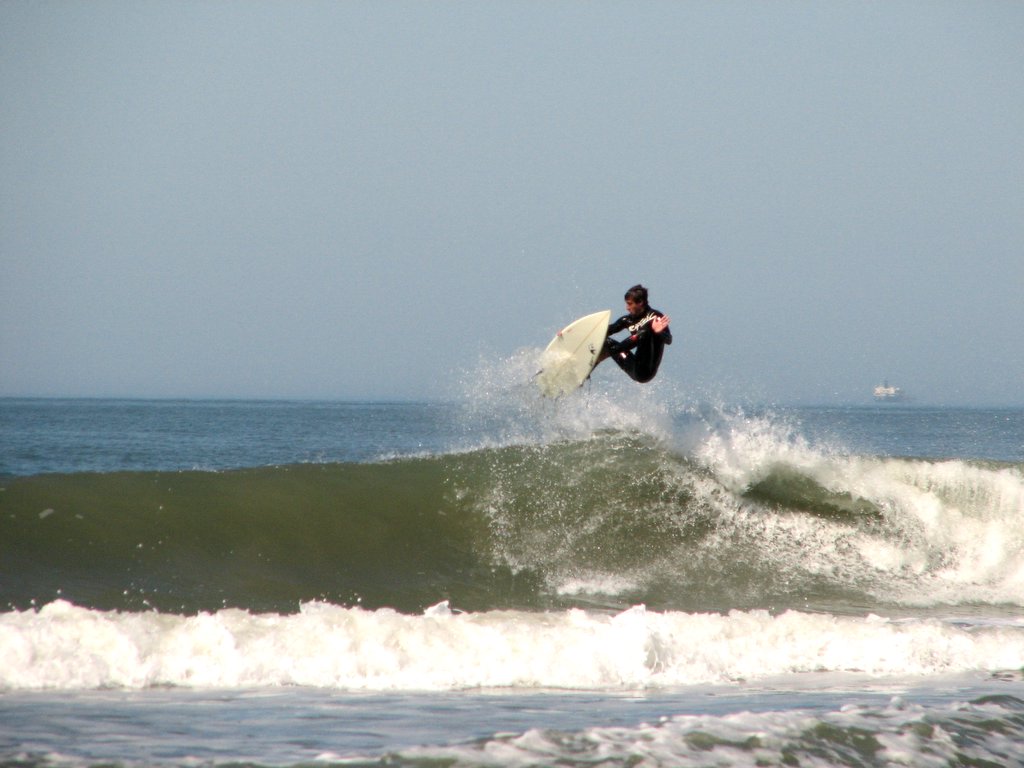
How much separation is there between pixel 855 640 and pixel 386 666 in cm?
A: 327

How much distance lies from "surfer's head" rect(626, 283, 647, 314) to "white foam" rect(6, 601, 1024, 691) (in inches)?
171

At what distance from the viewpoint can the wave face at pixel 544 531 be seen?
8180mm

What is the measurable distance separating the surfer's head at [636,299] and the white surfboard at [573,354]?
1.37 ft

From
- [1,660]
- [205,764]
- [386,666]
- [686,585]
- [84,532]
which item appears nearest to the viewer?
[205,764]

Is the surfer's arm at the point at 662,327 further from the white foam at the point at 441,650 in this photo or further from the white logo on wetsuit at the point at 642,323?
the white foam at the point at 441,650

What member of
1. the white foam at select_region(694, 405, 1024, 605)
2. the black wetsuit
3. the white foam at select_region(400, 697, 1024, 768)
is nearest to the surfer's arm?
the black wetsuit

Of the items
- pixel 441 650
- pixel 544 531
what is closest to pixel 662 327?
pixel 544 531

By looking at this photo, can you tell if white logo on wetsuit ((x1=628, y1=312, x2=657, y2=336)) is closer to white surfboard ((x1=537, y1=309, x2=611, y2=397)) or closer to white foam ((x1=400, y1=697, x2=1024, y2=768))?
white surfboard ((x1=537, y1=309, x2=611, y2=397))

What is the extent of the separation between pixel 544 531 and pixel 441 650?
4000 mm

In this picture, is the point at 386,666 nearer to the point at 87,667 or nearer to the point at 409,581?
the point at 87,667

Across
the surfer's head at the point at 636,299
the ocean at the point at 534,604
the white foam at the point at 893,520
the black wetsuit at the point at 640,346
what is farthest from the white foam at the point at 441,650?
the surfer's head at the point at 636,299

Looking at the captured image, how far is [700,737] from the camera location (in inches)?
174

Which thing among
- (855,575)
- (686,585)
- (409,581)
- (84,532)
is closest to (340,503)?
(409,581)

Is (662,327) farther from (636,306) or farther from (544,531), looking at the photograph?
(544,531)
